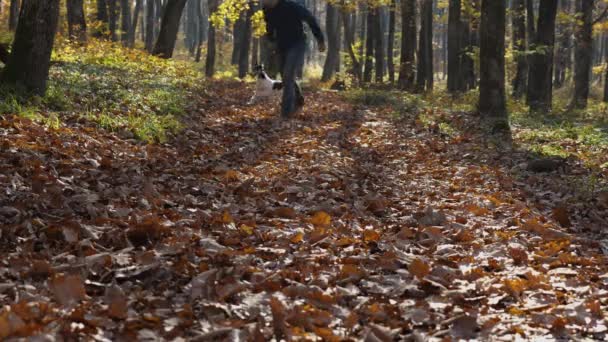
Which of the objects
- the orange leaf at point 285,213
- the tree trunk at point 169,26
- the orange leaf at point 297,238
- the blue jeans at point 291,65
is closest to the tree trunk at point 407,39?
the tree trunk at point 169,26

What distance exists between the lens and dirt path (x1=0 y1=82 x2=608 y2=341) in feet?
8.63

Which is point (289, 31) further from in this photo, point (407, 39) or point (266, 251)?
point (407, 39)

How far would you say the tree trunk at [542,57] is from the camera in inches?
600

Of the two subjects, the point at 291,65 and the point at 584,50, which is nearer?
the point at 291,65

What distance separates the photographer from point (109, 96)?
30.9ft

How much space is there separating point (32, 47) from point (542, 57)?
1266cm

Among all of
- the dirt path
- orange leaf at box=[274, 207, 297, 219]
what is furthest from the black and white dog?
orange leaf at box=[274, 207, 297, 219]

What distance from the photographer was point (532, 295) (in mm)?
3137

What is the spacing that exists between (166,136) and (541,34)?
37.1ft

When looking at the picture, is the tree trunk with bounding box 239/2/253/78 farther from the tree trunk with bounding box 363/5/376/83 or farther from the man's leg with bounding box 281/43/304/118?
the man's leg with bounding box 281/43/304/118

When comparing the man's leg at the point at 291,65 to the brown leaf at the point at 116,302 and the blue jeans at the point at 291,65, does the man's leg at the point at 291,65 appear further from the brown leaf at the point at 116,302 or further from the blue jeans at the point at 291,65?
the brown leaf at the point at 116,302

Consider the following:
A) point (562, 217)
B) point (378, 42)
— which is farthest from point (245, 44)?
point (562, 217)

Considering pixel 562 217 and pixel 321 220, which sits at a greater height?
pixel 321 220

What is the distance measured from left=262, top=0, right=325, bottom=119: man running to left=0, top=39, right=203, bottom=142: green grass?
1.95 m
